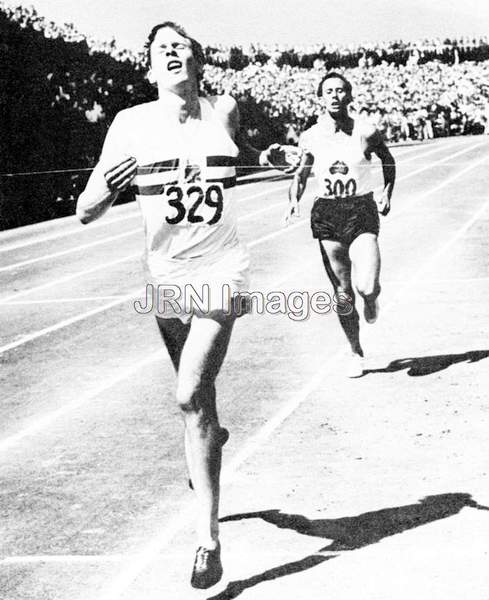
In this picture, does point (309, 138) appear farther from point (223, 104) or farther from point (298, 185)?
point (223, 104)

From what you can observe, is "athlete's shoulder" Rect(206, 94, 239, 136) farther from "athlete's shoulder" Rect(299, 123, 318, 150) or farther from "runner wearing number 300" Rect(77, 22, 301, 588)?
"athlete's shoulder" Rect(299, 123, 318, 150)

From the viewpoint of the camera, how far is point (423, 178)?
3303 cm

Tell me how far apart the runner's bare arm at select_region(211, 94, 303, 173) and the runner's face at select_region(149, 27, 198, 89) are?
198 mm

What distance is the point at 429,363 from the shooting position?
9383mm

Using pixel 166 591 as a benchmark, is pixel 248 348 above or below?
below

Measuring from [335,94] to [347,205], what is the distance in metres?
0.87

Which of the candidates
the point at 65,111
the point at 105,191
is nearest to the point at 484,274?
the point at 105,191

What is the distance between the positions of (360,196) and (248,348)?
207 centimetres

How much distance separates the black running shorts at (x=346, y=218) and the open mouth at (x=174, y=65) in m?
4.12

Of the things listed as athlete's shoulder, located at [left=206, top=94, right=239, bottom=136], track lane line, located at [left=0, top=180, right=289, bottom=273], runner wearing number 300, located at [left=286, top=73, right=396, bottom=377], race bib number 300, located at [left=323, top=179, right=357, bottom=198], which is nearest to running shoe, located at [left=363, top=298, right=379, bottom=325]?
runner wearing number 300, located at [left=286, top=73, right=396, bottom=377]

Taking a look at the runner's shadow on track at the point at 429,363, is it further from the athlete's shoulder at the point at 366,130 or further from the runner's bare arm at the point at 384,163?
the athlete's shoulder at the point at 366,130

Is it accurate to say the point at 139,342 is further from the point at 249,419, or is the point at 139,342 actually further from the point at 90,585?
the point at 90,585

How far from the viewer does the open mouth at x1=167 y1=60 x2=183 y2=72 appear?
522cm

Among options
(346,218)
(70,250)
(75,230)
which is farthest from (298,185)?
(75,230)
